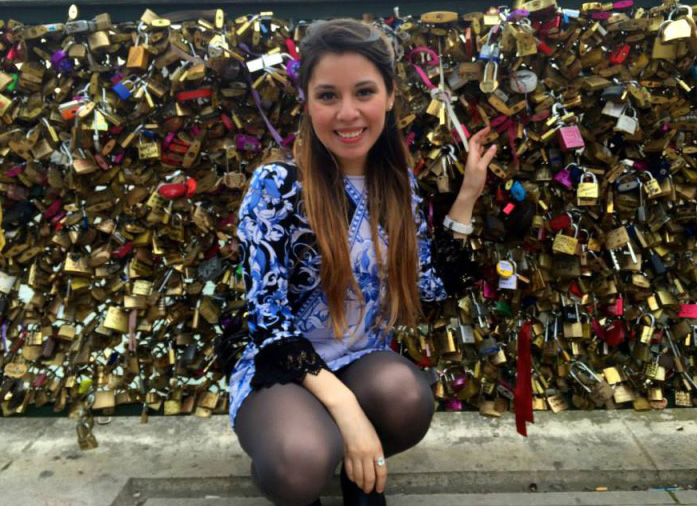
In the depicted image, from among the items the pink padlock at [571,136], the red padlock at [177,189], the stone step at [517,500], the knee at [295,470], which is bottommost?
the stone step at [517,500]

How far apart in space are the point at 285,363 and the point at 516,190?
1.21 meters

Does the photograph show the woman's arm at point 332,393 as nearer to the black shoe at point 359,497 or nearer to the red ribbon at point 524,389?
the black shoe at point 359,497

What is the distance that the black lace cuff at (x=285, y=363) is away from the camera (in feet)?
5.60

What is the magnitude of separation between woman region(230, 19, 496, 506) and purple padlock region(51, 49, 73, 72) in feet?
3.63

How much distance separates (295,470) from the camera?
1588 mm

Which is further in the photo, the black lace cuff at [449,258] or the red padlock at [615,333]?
the red padlock at [615,333]

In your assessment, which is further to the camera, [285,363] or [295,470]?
[285,363]

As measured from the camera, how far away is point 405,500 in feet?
7.39

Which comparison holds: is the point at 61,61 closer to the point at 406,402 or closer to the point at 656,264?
the point at 406,402

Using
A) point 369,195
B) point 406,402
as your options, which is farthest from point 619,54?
point 406,402

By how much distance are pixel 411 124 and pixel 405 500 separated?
4.58 feet

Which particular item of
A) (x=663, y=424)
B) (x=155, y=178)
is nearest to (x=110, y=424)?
(x=155, y=178)

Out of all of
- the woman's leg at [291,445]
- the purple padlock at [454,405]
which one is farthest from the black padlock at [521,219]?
the woman's leg at [291,445]

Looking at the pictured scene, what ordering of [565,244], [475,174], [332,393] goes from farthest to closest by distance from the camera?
[565,244], [475,174], [332,393]
